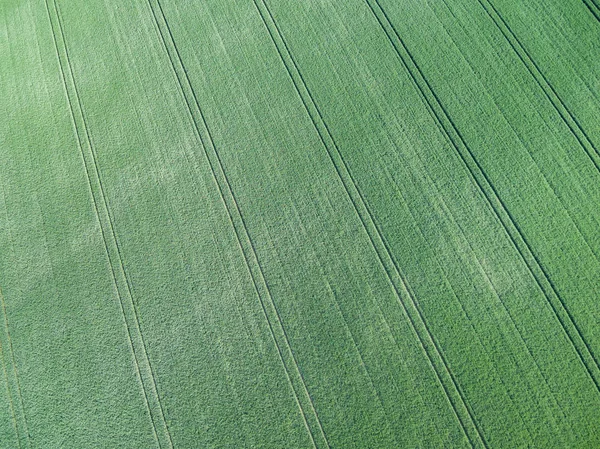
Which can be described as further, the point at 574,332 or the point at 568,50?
the point at 568,50

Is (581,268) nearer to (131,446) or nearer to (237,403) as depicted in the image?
(237,403)

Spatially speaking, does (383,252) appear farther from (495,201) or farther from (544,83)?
(544,83)

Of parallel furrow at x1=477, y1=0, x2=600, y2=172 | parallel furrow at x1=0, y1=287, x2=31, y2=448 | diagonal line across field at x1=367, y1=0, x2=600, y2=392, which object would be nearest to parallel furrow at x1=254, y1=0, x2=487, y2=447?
diagonal line across field at x1=367, y1=0, x2=600, y2=392

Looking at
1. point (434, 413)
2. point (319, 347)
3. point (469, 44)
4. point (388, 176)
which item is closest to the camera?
point (434, 413)

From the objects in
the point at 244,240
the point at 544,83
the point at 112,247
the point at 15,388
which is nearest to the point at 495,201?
the point at 544,83

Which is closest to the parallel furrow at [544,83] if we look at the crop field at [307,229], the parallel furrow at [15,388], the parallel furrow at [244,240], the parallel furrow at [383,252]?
the crop field at [307,229]

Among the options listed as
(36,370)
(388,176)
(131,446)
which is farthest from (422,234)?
(36,370)
